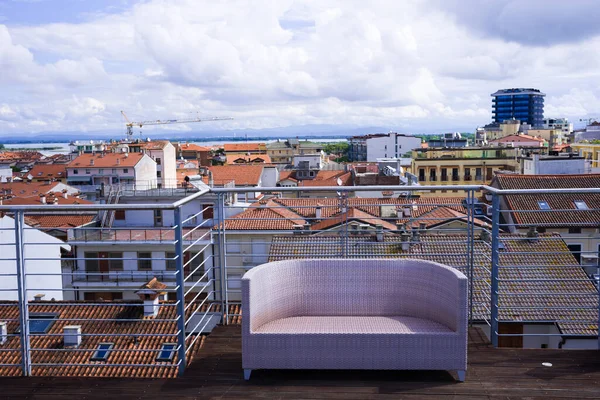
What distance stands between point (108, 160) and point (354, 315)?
6482 cm

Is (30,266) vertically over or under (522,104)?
under

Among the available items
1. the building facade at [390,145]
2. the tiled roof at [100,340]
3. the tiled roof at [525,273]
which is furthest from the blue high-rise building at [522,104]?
the tiled roof at [100,340]

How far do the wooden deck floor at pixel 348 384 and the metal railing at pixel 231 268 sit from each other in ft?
0.56

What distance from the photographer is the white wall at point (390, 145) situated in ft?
295

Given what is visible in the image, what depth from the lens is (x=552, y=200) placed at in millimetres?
26000

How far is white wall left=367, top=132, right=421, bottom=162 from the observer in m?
90.0

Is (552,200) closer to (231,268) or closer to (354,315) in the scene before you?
(231,268)

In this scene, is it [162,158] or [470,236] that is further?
[162,158]

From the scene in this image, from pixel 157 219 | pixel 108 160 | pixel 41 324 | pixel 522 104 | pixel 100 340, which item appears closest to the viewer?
pixel 41 324

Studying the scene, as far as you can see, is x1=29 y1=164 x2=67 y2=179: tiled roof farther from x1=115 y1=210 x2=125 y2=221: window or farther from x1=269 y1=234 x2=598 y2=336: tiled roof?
x1=269 y1=234 x2=598 y2=336: tiled roof

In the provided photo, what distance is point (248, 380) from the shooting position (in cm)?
447

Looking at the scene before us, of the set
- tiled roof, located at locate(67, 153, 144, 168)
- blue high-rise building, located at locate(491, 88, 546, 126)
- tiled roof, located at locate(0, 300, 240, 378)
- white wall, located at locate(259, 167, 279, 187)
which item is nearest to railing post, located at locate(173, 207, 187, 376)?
A: tiled roof, located at locate(0, 300, 240, 378)

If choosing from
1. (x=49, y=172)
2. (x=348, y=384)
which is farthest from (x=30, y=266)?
(x=49, y=172)

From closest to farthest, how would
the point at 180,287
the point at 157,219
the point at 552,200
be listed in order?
the point at 180,287, the point at 552,200, the point at 157,219
